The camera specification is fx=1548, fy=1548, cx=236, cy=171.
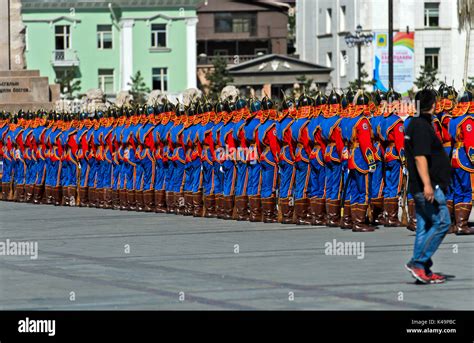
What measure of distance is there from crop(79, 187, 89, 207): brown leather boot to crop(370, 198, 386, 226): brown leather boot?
957cm

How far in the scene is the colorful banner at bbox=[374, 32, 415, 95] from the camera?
77688mm

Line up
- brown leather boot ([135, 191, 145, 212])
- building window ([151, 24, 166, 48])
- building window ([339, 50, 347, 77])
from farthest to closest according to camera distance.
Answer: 1. building window ([151, 24, 166, 48])
2. building window ([339, 50, 347, 77])
3. brown leather boot ([135, 191, 145, 212])

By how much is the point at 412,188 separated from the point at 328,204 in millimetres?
7545

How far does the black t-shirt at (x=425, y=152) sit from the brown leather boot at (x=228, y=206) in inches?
400

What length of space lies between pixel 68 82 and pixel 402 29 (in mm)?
18139

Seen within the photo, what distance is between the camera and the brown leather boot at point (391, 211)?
21.2 m

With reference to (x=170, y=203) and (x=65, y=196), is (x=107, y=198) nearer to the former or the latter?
(x=65, y=196)

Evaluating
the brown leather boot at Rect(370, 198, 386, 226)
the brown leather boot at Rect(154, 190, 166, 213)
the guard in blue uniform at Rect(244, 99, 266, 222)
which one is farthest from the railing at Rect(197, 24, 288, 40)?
the brown leather boot at Rect(370, 198, 386, 226)

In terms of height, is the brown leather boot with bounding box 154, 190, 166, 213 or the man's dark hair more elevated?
the man's dark hair

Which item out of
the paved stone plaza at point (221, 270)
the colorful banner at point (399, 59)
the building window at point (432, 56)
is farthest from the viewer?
the building window at point (432, 56)

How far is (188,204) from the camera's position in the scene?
2564 cm

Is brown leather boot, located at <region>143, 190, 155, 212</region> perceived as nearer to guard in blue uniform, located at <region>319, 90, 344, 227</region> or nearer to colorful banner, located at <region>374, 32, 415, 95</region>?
guard in blue uniform, located at <region>319, 90, 344, 227</region>

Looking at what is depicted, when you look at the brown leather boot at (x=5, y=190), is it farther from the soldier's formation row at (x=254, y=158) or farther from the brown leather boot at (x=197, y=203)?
the brown leather boot at (x=197, y=203)

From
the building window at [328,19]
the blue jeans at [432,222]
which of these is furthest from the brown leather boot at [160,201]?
the building window at [328,19]
